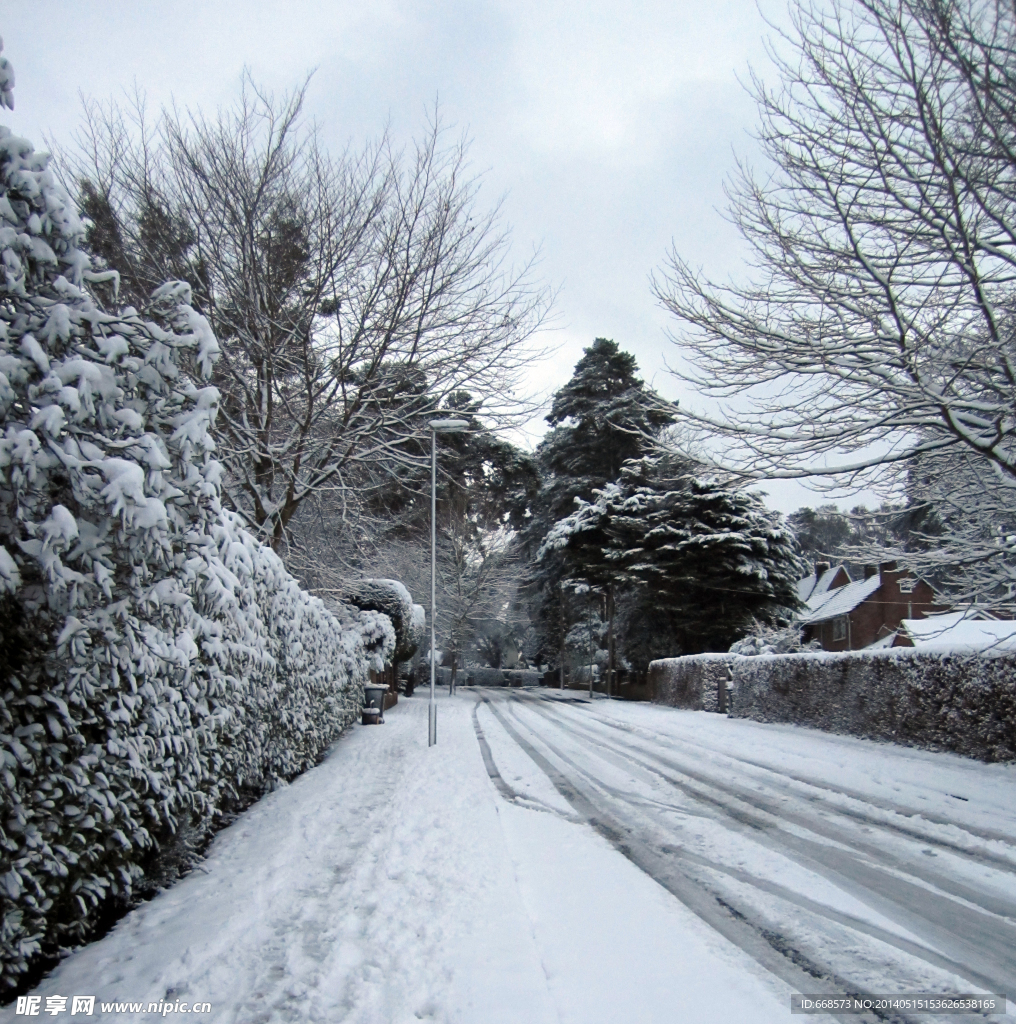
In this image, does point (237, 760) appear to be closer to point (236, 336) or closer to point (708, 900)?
point (708, 900)

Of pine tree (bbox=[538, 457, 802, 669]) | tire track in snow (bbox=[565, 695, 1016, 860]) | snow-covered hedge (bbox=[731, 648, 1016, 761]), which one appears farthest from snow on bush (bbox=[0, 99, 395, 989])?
pine tree (bbox=[538, 457, 802, 669])

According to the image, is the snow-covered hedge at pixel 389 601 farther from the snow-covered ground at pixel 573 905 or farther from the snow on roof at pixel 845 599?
the snow on roof at pixel 845 599

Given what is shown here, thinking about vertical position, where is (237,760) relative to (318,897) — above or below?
above

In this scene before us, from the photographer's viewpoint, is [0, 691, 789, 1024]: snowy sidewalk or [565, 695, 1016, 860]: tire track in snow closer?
[0, 691, 789, 1024]: snowy sidewalk

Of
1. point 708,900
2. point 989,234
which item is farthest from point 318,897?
point 989,234

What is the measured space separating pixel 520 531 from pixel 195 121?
31.2m

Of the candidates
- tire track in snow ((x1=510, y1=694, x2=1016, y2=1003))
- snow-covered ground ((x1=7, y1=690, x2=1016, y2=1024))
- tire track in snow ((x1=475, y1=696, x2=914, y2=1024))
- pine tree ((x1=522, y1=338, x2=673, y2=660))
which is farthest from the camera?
pine tree ((x1=522, y1=338, x2=673, y2=660))

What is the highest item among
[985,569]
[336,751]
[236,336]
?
[236,336]

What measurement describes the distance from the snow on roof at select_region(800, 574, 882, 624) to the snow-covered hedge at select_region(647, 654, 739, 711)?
53.1ft

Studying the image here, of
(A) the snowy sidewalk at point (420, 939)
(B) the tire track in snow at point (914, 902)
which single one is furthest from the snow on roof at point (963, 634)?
(A) the snowy sidewalk at point (420, 939)

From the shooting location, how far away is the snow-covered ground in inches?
137

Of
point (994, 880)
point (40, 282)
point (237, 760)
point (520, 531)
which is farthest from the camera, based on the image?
point (520, 531)

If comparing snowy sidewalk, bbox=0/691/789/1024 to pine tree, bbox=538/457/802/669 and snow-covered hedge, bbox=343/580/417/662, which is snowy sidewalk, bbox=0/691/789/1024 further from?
pine tree, bbox=538/457/802/669

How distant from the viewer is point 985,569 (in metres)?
10.8
